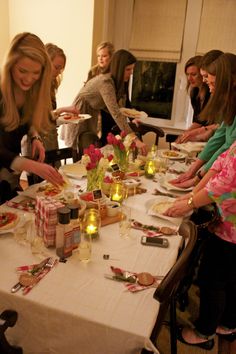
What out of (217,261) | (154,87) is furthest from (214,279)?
(154,87)

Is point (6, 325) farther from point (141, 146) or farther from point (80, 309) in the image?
point (141, 146)

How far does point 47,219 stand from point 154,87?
3.59m

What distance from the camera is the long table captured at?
37.3 inches

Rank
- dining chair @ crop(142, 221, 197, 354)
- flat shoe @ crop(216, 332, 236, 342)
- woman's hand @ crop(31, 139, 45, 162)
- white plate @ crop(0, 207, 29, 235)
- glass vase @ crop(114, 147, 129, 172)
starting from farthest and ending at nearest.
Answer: glass vase @ crop(114, 147, 129, 172)
woman's hand @ crop(31, 139, 45, 162)
flat shoe @ crop(216, 332, 236, 342)
white plate @ crop(0, 207, 29, 235)
dining chair @ crop(142, 221, 197, 354)

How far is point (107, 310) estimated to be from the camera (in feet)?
3.26

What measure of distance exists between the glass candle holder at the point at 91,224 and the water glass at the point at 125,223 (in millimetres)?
111

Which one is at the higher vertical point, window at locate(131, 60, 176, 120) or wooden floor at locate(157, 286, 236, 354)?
window at locate(131, 60, 176, 120)

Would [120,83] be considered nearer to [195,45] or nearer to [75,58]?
[75,58]

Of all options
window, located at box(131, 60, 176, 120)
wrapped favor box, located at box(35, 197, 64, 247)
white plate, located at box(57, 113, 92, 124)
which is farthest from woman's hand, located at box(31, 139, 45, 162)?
window, located at box(131, 60, 176, 120)

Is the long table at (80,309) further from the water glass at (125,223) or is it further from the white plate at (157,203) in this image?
the white plate at (157,203)

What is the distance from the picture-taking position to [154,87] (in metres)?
4.46

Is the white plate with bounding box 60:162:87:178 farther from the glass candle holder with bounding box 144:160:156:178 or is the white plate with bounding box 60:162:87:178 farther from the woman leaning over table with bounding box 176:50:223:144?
the woman leaning over table with bounding box 176:50:223:144

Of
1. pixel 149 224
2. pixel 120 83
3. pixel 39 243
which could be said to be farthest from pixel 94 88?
pixel 39 243

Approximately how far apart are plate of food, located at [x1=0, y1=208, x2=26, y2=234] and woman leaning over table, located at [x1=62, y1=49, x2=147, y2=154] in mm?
1270
